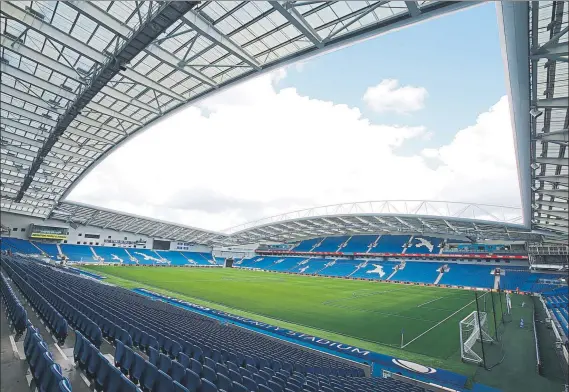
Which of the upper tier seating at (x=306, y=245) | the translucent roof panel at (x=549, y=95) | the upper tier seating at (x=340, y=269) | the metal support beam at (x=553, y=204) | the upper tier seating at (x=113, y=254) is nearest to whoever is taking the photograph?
the translucent roof panel at (x=549, y=95)

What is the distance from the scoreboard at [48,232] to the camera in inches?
2096

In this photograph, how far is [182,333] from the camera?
9.95 meters

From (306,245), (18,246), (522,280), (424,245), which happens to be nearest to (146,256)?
(18,246)

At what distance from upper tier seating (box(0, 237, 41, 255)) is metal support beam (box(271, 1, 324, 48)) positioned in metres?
59.0

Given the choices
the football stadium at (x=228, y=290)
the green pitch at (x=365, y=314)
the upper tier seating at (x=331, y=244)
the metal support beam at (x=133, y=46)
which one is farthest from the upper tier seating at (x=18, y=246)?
the upper tier seating at (x=331, y=244)

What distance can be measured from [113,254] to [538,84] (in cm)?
7032

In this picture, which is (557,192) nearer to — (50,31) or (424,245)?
(50,31)

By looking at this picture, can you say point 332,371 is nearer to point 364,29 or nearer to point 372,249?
point 364,29

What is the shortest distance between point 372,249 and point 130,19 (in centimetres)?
5839

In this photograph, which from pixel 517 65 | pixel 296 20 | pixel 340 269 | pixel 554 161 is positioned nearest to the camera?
pixel 517 65

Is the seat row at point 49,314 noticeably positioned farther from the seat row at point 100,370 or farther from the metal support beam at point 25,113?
the metal support beam at point 25,113

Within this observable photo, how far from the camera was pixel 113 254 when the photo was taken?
6203 cm

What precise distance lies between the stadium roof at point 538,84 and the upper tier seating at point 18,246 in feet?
213

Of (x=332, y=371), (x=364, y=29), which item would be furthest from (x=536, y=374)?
(x=364, y=29)
